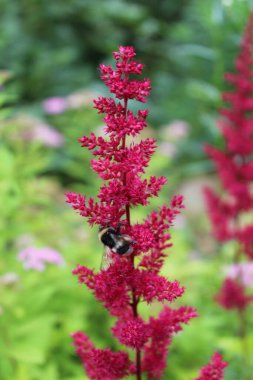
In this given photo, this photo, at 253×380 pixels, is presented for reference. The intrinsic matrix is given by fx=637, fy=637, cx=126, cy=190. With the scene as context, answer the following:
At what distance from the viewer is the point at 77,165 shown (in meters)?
6.67

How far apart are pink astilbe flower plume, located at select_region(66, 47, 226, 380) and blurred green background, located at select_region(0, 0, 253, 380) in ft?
4.76

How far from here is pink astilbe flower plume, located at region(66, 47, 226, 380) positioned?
5.70 feet

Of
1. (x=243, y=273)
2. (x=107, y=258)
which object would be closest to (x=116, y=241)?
(x=107, y=258)

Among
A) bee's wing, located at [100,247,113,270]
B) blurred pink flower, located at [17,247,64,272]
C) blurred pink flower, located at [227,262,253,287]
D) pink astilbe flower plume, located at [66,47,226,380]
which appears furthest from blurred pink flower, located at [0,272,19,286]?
bee's wing, located at [100,247,113,270]

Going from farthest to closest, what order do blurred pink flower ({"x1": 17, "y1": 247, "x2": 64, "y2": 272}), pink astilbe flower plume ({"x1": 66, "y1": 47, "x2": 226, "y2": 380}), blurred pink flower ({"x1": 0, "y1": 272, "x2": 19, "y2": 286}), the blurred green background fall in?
the blurred green background
blurred pink flower ({"x1": 17, "y1": 247, "x2": 64, "y2": 272})
blurred pink flower ({"x1": 0, "y1": 272, "x2": 19, "y2": 286})
pink astilbe flower plume ({"x1": 66, "y1": 47, "x2": 226, "y2": 380})

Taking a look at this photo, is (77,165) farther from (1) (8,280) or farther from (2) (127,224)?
(2) (127,224)

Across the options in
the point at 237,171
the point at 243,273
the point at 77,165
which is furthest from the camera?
the point at 77,165

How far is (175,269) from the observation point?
4.80 metres

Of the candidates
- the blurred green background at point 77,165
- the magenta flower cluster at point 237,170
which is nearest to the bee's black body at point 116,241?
the blurred green background at point 77,165

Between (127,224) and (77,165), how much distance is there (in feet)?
16.0

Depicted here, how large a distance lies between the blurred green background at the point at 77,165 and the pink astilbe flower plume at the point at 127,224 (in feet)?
4.76

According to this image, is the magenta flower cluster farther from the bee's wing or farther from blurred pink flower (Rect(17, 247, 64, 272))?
the bee's wing

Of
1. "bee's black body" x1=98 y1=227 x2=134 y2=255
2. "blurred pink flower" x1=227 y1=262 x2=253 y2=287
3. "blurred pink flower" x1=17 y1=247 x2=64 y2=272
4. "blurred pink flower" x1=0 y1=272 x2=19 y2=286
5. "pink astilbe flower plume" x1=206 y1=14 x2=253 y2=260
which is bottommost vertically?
"bee's black body" x1=98 y1=227 x2=134 y2=255

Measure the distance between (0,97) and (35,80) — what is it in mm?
7879
